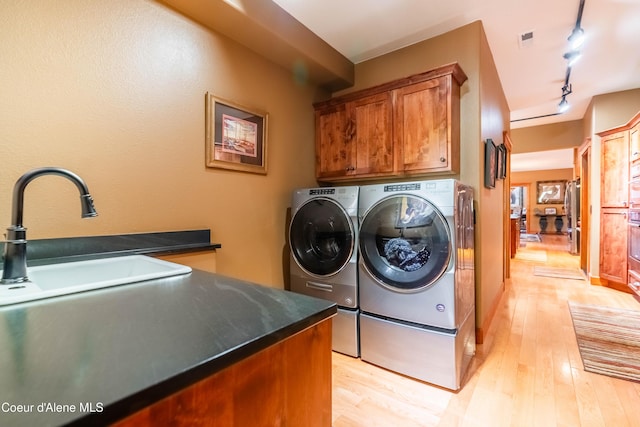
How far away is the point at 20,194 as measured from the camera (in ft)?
3.11

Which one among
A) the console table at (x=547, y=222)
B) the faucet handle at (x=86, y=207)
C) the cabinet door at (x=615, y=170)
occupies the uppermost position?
the cabinet door at (x=615, y=170)

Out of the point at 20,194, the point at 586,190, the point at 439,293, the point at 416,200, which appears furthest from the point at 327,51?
the point at 586,190

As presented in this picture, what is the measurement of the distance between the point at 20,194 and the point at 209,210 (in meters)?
1.02

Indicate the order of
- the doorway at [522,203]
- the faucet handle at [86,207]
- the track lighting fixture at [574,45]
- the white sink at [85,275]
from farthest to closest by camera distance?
the doorway at [522,203], the track lighting fixture at [574,45], the faucet handle at [86,207], the white sink at [85,275]

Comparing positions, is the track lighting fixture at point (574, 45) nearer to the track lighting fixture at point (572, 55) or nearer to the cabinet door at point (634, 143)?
the track lighting fixture at point (572, 55)

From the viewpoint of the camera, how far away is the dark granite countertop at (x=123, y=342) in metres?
0.36

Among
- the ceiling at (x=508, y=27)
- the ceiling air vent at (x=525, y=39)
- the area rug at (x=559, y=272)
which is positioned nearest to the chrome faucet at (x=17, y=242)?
the ceiling at (x=508, y=27)

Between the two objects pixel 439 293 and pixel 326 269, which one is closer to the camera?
pixel 439 293

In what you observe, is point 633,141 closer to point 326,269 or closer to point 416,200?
point 416,200

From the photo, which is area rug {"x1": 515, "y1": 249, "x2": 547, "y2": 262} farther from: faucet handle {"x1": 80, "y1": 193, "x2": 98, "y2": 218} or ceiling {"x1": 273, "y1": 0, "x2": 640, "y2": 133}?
faucet handle {"x1": 80, "y1": 193, "x2": 98, "y2": 218}

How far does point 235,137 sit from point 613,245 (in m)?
4.77

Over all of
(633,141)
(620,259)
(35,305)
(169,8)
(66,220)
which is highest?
(169,8)

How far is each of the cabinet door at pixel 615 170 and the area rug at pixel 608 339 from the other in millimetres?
1478

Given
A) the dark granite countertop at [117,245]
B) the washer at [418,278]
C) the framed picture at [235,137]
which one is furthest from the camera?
the framed picture at [235,137]
